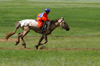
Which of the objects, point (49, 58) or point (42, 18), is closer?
point (49, 58)

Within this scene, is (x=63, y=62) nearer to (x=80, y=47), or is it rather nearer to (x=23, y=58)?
(x=23, y=58)

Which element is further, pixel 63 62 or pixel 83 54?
pixel 83 54

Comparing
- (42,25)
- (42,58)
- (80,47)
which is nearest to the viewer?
(42,58)

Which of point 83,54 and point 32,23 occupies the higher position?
point 32,23

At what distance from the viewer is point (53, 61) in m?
12.4

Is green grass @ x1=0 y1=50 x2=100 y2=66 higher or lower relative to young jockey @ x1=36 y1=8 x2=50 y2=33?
lower

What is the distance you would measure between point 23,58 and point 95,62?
114 inches

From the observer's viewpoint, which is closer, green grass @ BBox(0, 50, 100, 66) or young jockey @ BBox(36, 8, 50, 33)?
green grass @ BBox(0, 50, 100, 66)

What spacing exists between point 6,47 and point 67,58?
4294 mm

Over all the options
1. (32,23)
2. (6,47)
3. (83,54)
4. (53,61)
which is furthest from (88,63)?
(6,47)

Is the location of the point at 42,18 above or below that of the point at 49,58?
above

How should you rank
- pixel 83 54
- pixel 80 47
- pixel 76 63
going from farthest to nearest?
pixel 80 47 < pixel 83 54 < pixel 76 63

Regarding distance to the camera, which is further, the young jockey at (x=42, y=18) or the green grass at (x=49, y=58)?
the young jockey at (x=42, y=18)

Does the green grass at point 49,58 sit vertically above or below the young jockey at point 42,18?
below
